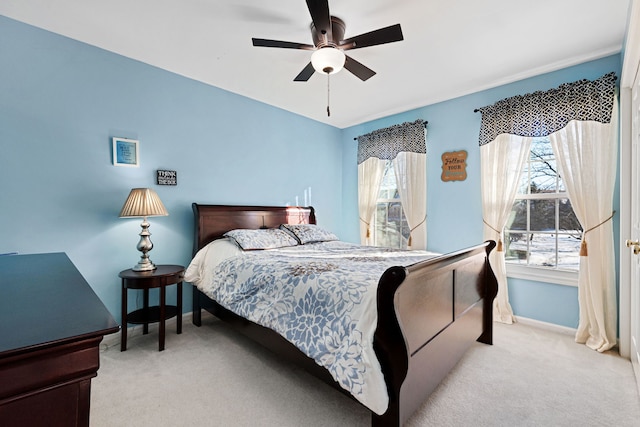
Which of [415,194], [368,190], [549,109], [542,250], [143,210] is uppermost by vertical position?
[549,109]

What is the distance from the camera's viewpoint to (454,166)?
3568mm

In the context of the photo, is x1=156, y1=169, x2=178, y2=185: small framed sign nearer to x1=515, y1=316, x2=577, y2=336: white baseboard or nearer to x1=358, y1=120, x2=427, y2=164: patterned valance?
x1=358, y1=120, x2=427, y2=164: patterned valance

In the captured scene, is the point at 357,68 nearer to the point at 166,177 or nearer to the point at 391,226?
the point at 166,177

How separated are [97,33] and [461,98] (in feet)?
12.1

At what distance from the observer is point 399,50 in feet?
8.46

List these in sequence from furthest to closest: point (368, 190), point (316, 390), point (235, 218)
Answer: point (368, 190) → point (235, 218) → point (316, 390)

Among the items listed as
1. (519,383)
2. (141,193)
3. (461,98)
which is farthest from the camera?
(461,98)

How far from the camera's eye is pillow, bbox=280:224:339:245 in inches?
137

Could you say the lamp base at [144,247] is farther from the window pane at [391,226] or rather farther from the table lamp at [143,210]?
the window pane at [391,226]

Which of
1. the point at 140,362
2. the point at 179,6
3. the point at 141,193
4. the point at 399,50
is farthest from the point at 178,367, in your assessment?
the point at 399,50

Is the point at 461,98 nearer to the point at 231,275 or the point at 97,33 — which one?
the point at 231,275

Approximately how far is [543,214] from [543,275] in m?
0.62

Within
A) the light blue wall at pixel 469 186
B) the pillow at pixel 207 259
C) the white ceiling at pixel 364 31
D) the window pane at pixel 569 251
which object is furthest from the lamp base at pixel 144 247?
the window pane at pixel 569 251

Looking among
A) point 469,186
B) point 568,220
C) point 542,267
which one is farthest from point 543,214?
point 469,186
